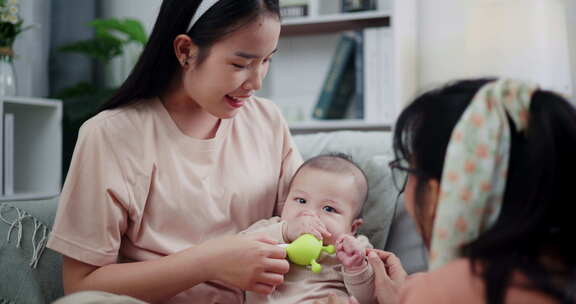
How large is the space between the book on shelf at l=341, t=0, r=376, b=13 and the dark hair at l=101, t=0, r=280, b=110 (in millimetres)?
1294

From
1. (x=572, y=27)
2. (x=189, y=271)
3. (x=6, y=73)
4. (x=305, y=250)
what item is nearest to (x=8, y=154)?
(x=6, y=73)

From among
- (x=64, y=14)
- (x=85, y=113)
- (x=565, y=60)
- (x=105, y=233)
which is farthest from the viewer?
(x=64, y=14)

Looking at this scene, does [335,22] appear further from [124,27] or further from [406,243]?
[406,243]

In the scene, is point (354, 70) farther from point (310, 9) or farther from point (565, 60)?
point (565, 60)

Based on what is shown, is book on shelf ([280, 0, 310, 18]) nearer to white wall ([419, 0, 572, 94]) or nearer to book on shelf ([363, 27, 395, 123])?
book on shelf ([363, 27, 395, 123])

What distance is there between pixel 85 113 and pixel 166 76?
4.92ft

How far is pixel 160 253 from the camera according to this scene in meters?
1.24

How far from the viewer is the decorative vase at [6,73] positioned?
2.32m

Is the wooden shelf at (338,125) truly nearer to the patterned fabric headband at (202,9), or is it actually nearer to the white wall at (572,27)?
the white wall at (572,27)

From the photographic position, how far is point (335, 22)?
2.52 metres

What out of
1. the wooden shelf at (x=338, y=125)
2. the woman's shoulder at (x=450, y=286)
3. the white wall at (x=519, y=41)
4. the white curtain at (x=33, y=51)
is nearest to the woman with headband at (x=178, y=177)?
the woman's shoulder at (x=450, y=286)

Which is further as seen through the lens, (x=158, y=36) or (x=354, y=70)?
(x=354, y=70)

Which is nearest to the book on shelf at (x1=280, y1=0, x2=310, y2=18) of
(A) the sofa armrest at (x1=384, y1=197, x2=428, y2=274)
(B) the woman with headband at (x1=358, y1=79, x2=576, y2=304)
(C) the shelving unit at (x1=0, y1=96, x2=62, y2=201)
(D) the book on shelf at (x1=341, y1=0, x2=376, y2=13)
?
(D) the book on shelf at (x1=341, y1=0, x2=376, y2=13)

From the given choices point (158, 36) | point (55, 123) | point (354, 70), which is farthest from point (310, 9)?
point (158, 36)
